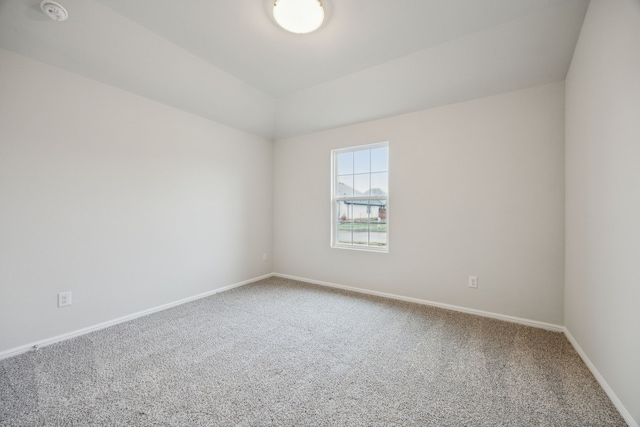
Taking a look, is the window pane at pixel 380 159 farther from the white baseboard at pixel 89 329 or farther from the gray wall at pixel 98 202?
the white baseboard at pixel 89 329

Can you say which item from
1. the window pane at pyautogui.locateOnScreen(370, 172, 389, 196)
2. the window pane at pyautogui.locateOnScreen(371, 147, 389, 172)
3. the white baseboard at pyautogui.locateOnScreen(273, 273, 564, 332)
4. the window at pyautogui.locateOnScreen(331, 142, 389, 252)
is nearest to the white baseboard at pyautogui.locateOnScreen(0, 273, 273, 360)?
the white baseboard at pyautogui.locateOnScreen(273, 273, 564, 332)

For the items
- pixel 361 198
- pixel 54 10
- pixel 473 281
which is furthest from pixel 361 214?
pixel 54 10

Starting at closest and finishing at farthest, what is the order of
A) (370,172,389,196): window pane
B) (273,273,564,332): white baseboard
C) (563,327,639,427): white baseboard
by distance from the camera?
(563,327,639,427): white baseboard → (273,273,564,332): white baseboard → (370,172,389,196): window pane

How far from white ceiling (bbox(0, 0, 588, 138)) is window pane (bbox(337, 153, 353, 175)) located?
31.3 inches

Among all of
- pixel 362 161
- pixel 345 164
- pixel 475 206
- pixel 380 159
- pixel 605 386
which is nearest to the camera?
pixel 605 386

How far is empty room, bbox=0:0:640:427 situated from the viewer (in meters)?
1.42

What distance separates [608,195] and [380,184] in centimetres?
209

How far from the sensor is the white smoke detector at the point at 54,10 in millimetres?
1637

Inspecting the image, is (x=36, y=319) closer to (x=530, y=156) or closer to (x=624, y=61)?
(x=624, y=61)

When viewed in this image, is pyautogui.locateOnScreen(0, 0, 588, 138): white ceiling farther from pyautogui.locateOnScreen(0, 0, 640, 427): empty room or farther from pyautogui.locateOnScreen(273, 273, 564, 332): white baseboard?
pyautogui.locateOnScreen(273, 273, 564, 332): white baseboard

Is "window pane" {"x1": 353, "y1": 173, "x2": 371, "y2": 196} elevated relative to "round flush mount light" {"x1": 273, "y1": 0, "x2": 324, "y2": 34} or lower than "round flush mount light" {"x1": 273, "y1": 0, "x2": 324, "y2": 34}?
lower

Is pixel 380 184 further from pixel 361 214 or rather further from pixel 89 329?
pixel 89 329

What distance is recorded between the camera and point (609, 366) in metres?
1.46

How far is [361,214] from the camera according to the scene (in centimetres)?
355
